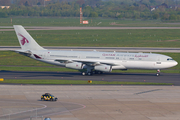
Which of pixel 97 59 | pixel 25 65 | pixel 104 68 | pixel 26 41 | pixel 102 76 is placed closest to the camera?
pixel 104 68

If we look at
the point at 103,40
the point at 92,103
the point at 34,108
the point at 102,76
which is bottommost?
the point at 102,76

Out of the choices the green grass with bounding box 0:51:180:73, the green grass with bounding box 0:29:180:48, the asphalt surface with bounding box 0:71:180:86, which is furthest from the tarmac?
the green grass with bounding box 0:29:180:48

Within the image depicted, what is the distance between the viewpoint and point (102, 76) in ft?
184

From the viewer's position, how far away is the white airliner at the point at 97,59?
180 feet

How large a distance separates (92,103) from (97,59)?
2234 cm

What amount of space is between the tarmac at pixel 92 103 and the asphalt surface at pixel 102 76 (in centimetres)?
644

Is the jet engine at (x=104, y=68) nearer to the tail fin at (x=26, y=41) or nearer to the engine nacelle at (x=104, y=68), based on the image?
the engine nacelle at (x=104, y=68)

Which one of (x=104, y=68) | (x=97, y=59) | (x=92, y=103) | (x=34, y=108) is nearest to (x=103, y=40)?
(x=97, y=59)

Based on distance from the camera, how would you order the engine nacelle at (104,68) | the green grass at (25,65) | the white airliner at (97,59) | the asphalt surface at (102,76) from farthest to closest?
the green grass at (25,65), the white airliner at (97,59), the engine nacelle at (104,68), the asphalt surface at (102,76)

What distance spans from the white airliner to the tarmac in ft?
32.2

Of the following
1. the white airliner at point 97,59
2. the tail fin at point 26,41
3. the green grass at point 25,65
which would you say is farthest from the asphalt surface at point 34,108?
the green grass at point 25,65

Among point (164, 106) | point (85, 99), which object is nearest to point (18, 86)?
point (85, 99)

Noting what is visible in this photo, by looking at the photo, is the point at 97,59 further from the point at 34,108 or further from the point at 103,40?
the point at 103,40

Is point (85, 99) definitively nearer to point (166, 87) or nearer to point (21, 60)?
point (166, 87)
